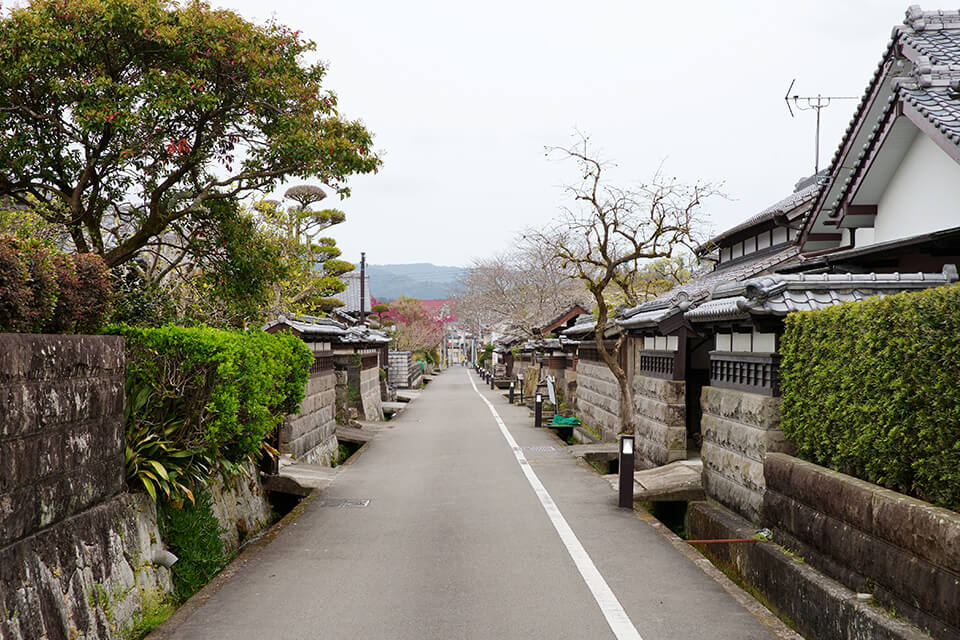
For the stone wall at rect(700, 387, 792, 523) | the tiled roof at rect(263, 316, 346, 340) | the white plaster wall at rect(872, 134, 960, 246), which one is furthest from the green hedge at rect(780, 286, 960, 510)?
the tiled roof at rect(263, 316, 346, 340)

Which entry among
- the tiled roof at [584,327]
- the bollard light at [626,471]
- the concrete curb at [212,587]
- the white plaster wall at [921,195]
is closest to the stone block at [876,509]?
the bollard light at [626,471]

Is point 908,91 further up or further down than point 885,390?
further up

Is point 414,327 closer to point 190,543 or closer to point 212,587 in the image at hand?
point 190,543

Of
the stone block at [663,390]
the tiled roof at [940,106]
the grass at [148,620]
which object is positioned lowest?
the grass at [148,620]

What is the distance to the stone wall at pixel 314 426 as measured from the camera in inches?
583

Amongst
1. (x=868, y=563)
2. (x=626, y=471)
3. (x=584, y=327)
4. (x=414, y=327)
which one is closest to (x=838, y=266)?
(x=626, y=471)

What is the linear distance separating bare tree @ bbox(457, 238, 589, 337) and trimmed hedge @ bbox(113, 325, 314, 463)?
3416 centimetres

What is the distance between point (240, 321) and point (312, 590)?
716cm

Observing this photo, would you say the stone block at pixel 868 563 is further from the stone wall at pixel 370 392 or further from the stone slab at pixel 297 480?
the stone wall at pixel 370 392

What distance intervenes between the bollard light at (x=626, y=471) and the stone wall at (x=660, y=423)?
2.60 meters

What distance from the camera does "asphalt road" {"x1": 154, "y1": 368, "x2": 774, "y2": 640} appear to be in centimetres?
643

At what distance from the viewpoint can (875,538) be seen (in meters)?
6.11

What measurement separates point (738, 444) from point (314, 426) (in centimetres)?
1023

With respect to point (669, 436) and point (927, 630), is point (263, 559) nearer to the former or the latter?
point (927, 630)
